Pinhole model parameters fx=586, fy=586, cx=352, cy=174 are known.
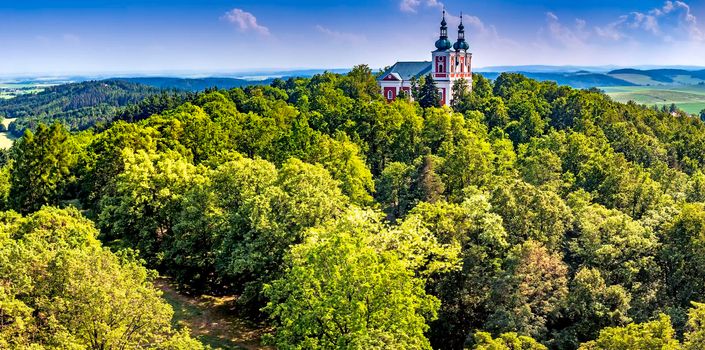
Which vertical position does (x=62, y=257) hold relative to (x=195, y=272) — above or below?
above

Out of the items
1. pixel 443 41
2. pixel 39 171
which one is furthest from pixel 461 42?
pixel 39 171

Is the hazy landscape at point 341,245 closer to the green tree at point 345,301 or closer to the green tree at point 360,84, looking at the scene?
the green tree at point 345,301

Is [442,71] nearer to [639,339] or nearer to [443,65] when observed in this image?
Result: [443,65]

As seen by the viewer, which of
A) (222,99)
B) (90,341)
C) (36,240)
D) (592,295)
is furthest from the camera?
(222,99)

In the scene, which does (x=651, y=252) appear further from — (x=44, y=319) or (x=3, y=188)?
(x=3, y=188)

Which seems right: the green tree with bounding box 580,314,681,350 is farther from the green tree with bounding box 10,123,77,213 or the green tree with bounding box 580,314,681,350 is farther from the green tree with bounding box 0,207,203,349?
the green tree with bounding box 10,123,77,213

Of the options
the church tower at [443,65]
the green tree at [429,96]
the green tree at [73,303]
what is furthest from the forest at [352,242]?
the church tower at [443,65]

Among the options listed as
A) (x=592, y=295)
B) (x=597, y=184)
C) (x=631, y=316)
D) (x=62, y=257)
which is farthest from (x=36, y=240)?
(x=597, y=184)

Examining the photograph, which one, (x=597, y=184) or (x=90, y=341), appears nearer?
(x=90, y=341)
